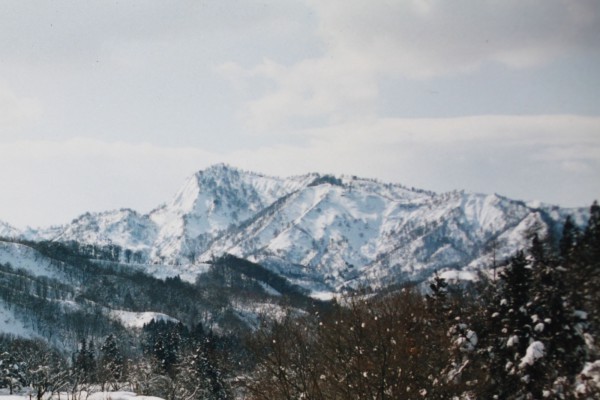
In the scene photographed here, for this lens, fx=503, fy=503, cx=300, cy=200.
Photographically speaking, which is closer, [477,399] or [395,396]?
[395,396]

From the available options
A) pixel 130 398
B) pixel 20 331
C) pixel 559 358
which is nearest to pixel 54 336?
pixel 20 331

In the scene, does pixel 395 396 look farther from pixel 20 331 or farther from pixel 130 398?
pixel 20 331

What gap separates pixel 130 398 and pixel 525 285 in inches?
789

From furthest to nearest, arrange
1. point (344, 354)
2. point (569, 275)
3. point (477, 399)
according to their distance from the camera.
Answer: point (569, 275) → point (477, 399) → point (344, 354)

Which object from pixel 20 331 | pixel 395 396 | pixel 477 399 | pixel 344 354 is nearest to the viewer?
pixel 395 396

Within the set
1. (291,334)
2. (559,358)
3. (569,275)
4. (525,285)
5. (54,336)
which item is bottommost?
(559,358)

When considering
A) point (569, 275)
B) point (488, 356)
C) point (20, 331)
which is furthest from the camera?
point (20, 331)

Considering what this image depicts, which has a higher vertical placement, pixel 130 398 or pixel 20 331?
pixel 20 331

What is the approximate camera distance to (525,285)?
2461 centimetres

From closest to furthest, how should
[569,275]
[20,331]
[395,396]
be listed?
[395,396] < [569,275] < [20,331]

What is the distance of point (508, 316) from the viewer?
23578 millimetres

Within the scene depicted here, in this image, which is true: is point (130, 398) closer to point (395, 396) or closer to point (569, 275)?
point (395, 396)

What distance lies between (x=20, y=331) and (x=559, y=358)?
217m

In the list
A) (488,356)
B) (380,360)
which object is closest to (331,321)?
(380,360)
